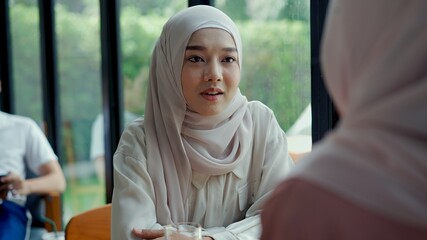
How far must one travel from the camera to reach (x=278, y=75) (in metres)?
3.05

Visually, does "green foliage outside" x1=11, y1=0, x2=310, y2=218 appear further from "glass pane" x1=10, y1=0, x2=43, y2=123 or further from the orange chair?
the orange chair

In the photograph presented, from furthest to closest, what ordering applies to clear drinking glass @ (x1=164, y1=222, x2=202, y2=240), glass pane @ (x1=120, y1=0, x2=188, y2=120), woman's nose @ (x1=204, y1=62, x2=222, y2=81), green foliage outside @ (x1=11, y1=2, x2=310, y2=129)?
1. glass pane @ (x1=120, y1=0, x2=188, y2=120)
2. green foliage outside @ (x1=11, y1=2, x2=310, y2=129)
3. woman's nose @ (x1=204, y1=62, x2=222, y2=81)
4. clear drinking glass @ (x1=164, y1=222, x2=202, y2=240)

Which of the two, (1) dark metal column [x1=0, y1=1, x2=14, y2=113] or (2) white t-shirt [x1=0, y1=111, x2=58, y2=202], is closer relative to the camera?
(2) white t-shirt [x1=0, y1=111, x2=58, y2=202]

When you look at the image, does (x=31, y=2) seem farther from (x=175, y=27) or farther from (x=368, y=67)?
(x=368, y=67)

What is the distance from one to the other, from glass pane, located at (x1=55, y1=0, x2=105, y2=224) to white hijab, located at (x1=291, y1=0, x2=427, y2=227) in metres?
4.14

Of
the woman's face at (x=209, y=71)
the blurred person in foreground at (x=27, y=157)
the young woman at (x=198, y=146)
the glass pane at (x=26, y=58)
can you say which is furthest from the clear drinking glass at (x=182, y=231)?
the glass pane at (x=26, y=58)

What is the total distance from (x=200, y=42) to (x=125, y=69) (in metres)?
2.57

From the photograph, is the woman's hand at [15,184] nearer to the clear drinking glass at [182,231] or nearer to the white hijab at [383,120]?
the clear drinking glass at [182,231]

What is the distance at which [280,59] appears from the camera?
3035 mm

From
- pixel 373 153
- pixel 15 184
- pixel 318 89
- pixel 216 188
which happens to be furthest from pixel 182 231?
pixel 15 184

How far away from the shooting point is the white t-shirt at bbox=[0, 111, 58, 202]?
4035mm

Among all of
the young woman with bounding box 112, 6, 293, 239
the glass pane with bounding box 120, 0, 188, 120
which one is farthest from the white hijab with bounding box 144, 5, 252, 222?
the glass pane with bounding box 120, 0, 188, 120

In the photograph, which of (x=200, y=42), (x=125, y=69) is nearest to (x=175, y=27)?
(x=200, y=42)

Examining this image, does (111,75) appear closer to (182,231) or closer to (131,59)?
(131,59)
